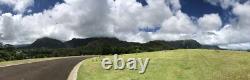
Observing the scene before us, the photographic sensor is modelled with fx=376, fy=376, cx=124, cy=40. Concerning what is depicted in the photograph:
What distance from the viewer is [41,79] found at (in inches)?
1040

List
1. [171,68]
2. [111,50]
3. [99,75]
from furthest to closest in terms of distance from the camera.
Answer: [111,50]
[171,68]
[99,75]

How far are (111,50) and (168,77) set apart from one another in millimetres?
101073

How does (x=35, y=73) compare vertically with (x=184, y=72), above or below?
above

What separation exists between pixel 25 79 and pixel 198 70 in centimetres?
1297

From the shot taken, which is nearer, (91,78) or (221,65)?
→ (91,78)

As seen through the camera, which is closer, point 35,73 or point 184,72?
point 184,72

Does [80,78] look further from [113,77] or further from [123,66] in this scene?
[123,66]

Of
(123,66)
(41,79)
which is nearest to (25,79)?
(41,79)

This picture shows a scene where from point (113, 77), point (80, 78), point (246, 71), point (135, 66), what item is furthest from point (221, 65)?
point (80, 78)

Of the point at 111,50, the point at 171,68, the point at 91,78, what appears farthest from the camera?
the point at 111,50

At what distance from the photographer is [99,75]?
1106 inches

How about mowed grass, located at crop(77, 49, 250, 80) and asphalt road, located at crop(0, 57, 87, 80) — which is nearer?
mowed grass, located at crop(77, 49, 250, 80)

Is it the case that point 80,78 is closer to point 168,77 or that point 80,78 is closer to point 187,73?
point 168,77

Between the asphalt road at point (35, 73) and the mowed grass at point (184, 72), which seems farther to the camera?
the asphalt road at point (35, 73)
